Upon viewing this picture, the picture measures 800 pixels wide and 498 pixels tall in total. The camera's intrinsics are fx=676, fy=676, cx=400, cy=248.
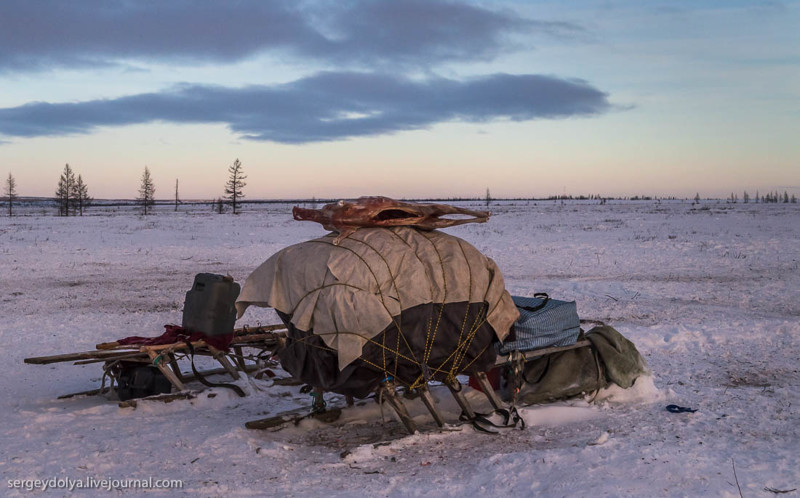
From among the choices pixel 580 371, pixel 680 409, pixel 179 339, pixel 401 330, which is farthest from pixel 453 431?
pixel 179 339

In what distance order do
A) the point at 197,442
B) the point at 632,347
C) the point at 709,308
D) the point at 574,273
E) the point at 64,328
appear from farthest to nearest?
the point at 574,273 → the point at 709,308 → the point at 64,328 → the point at 632,347 → the point at 197,442

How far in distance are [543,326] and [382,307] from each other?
6.77 feet

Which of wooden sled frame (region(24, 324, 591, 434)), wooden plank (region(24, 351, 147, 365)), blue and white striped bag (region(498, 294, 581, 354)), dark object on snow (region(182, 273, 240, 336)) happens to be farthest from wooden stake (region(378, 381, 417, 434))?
wooden plank (region(24, 351, 147, 365))

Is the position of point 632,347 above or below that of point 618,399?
above

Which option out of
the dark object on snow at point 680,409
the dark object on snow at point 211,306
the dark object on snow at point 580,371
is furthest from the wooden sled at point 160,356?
the dark object on snow at point 680,409

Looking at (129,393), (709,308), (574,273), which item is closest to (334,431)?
(129,393)

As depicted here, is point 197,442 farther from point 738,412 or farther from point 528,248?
point 528,248

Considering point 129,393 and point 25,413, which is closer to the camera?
point 25,413

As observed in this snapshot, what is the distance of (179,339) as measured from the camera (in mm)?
7715

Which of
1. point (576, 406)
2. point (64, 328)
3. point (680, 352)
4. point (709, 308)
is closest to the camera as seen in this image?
point (576, 406)

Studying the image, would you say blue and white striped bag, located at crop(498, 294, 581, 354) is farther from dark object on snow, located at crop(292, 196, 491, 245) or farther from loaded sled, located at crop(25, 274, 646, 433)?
dark object on snow, located at crop(292, 196, 491, 245)

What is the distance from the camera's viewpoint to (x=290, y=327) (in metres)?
6.51

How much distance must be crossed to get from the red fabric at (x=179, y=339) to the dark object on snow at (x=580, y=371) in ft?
11.4

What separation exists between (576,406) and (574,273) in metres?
11.1
